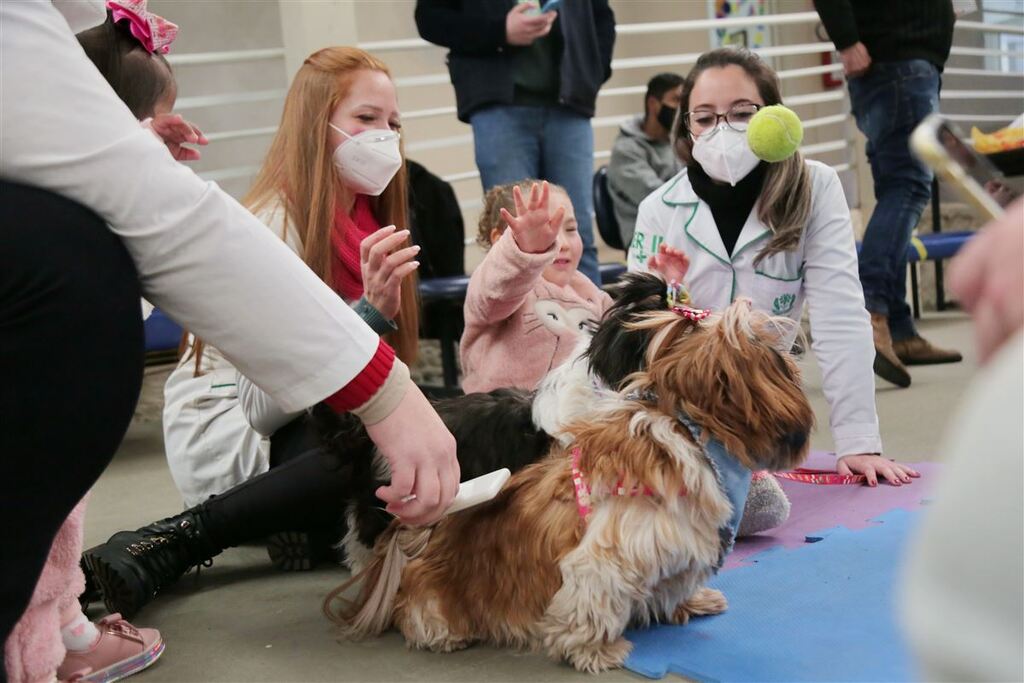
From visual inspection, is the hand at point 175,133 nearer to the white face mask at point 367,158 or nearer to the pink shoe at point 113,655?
the white face mask at point 367,158

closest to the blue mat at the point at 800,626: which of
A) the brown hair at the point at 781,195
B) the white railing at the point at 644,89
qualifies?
the brown hair at the point at 781,195

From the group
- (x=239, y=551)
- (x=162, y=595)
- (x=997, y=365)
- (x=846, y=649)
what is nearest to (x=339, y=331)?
(x=997, y=365)

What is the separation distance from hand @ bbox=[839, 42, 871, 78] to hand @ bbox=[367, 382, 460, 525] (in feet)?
11.0

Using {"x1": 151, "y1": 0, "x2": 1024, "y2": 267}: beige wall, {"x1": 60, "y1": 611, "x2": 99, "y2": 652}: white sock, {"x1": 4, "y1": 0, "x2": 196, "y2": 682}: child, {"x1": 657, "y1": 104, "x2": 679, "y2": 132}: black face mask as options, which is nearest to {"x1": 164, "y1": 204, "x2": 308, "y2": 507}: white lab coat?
{"x1": 4, "y1": 0, "x2": 196, "y2": 682}: child

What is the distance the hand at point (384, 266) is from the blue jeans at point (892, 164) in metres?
2.76

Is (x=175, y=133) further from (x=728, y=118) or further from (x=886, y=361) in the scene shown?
(x=886, y=361)

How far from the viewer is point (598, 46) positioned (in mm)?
4117

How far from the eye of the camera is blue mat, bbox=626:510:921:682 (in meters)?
1.70

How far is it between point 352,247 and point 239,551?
0.84 meters

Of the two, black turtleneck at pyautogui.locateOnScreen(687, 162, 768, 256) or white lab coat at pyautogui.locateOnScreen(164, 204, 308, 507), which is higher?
black turtleneck at pyautogui.locateOnScreen(687, 162, 768, 256)

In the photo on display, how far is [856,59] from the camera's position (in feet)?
13.5

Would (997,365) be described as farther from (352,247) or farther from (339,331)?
(352,247)

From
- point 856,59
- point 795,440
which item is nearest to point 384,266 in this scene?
point 795,440

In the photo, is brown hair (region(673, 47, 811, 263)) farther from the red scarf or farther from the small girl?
the red scarf
